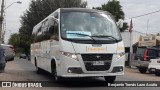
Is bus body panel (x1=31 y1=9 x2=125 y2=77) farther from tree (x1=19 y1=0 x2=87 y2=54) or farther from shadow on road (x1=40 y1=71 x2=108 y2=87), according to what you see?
tree (x1=19 y1=0 x2=87 y2=54)

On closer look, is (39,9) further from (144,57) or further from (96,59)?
(96,59)

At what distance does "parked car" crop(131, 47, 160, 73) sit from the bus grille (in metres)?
12.4

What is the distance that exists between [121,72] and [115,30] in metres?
1.59

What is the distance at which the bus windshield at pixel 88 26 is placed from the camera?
13.3m

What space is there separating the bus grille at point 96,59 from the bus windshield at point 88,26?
0.64 metres

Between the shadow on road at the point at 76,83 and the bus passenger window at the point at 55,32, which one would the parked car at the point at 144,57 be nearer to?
the shadow on road at the point at 76,83

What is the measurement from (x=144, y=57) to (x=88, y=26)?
1271cm

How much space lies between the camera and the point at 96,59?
1304 centimetres

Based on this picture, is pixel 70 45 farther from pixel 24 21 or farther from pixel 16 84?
pixel 24 21

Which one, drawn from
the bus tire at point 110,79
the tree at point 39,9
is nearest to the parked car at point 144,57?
the bus tire at point 110,79

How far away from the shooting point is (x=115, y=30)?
13961 millimetres

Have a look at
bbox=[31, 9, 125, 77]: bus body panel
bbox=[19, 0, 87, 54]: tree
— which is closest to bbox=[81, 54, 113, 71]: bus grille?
bbox=[31, 9, 125, 77]: bus body panel

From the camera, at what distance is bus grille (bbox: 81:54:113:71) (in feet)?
42.5

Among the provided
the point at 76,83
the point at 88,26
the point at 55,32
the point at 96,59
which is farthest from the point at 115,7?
the point at 96,59
